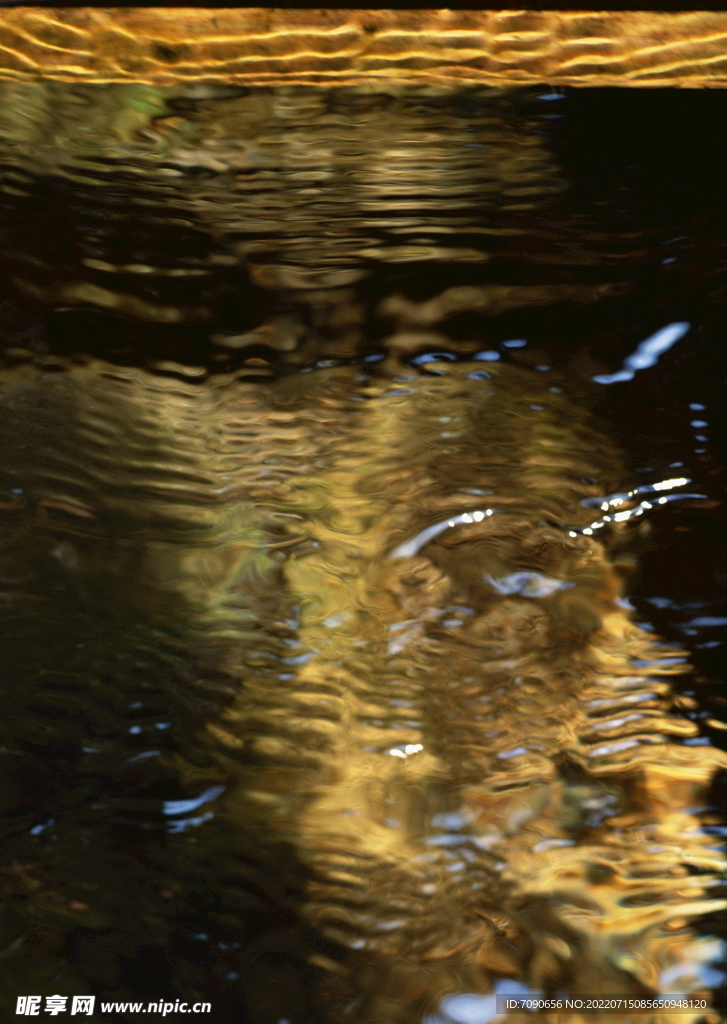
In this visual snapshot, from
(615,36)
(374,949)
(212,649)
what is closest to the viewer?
(374,949)

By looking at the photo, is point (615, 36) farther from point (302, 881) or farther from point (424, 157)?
point (302, 881)

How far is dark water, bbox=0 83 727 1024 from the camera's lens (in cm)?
69

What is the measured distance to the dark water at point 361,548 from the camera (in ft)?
2.27

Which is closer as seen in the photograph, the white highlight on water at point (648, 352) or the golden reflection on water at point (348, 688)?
the golden reflection on water at point (348, 688)

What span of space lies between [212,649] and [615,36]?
0.84m

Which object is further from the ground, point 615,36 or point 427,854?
point 615,36

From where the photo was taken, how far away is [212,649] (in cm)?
82

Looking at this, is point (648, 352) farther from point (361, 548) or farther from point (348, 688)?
point (348, 688)

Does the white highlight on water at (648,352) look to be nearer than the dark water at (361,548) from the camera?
No

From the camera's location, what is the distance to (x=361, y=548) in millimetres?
867

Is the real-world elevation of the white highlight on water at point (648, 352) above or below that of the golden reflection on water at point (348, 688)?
above

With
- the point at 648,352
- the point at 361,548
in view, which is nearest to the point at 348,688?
the point at 361,548

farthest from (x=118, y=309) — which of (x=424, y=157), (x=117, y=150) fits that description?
(x=424, y=157)

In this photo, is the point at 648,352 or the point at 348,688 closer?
the point at 348,688
